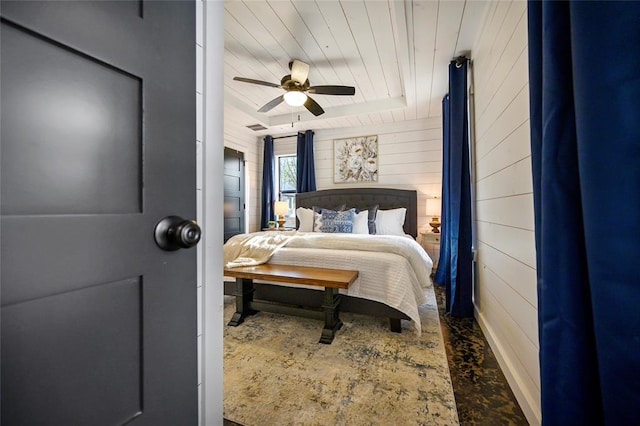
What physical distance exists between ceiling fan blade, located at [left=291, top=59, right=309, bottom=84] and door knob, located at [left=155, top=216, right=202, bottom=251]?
2620mm

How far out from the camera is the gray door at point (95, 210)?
369 mm

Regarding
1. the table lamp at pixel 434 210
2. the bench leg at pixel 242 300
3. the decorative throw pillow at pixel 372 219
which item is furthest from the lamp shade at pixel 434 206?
the bench leg at pixel 242 300

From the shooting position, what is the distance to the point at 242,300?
2348 millimetres

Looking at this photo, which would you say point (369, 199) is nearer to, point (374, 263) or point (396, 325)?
point (374, 263)

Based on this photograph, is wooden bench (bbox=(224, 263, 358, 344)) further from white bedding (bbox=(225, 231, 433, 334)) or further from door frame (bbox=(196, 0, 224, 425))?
door frame (bbox=(196, 0, 224, 425))

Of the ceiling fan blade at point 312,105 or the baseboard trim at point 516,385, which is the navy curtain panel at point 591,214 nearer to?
the baseboard trim at point 516,385

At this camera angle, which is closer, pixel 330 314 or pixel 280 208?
pixel 330 314

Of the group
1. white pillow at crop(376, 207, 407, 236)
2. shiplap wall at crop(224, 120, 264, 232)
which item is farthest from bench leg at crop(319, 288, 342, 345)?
shiplap wall at crop(224, 120, 264, 232)

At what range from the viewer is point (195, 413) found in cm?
65

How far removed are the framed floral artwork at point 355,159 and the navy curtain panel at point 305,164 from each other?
1.39 ft

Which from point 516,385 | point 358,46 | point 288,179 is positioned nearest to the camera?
point 516,385

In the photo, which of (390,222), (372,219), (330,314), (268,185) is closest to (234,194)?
(268,185)

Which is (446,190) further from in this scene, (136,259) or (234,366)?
(136,259)

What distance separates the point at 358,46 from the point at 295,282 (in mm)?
2313
